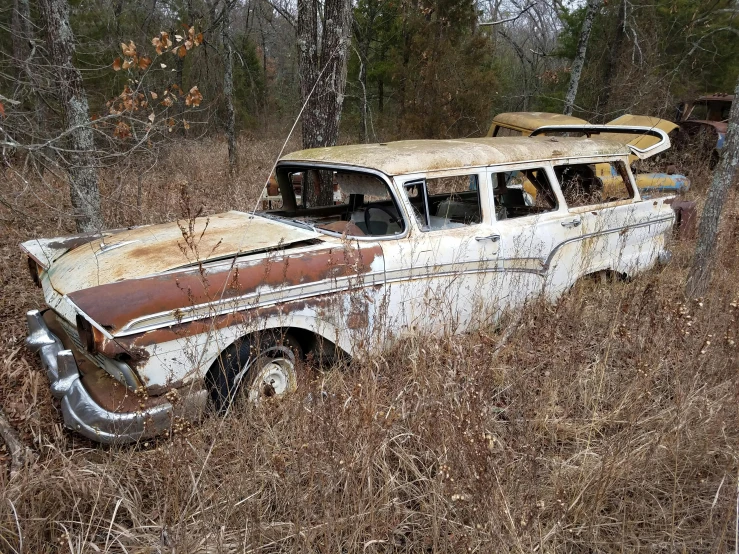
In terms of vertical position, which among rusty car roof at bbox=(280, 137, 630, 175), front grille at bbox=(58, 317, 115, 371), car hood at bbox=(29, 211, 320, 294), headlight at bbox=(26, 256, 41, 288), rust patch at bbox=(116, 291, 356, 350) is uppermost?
A: rusty car roof at bbox=(280, 137, 630, 175)

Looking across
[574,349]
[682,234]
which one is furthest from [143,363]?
[682,234]

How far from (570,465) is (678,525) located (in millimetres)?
453

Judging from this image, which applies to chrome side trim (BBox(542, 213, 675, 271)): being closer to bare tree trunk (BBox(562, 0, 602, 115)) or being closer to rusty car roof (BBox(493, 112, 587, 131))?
rusty car roof (BBox(493, 112, 587, 131))

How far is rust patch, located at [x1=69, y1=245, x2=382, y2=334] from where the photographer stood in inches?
96.7

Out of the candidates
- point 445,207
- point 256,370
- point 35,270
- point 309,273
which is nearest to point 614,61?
point 445,207

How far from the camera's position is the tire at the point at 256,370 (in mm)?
2715

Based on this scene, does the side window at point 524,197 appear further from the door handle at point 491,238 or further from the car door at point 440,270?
the car door at point 440,270

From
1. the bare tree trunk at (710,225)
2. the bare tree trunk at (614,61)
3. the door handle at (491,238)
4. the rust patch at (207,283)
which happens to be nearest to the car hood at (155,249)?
the rust patch at (207,283)

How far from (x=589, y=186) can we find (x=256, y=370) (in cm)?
354

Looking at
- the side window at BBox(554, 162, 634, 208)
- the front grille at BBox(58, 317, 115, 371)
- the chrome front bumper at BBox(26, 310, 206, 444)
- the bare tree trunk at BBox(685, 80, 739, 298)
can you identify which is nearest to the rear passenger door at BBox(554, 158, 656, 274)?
the side window at BBox(554, 162, 634, 208)

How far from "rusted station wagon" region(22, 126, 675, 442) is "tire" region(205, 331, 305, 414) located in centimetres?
2

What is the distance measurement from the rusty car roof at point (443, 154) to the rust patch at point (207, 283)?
0.71 metres

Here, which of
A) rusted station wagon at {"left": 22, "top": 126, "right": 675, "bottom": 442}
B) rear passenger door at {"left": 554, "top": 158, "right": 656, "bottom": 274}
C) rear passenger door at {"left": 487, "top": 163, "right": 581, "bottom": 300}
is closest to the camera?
rusted station wagon at {"left": 22, "top": 126, "right": 675, "bottom": 442}

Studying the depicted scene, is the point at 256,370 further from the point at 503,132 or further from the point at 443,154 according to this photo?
the point at 503,132
